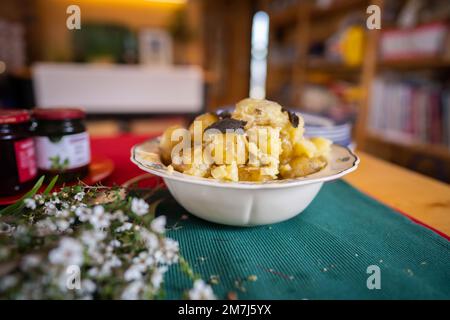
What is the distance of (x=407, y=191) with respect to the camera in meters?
0.72

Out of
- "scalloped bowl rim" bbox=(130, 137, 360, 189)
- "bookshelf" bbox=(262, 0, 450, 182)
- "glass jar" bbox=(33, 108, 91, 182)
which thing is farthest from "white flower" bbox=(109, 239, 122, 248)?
"bookshelf" bbox=(262, 0, 450, 182)

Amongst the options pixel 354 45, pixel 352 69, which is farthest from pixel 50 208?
pixel 352 69

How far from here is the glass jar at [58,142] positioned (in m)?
0.62

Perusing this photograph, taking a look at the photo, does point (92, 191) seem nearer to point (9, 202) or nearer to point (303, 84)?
point (9, 202)

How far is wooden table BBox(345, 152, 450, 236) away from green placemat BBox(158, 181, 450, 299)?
63mm

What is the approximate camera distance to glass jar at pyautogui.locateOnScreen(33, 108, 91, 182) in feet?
2.02

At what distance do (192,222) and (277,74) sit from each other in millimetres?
2985

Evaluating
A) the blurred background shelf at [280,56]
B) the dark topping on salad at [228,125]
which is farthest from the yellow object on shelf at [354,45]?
the dark topping on salad at [228,125]

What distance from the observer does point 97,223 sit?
0.34 meters

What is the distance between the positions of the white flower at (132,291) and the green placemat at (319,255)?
64mm

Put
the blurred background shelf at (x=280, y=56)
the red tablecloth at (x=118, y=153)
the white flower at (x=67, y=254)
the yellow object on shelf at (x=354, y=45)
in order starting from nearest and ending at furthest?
the white flower at (x=67, y=254)
the red tablecloth at (x=118, y=153)
the blurred background shelf at (x=280, y=56)
the yellow object on shelf at (x=354, y=45)

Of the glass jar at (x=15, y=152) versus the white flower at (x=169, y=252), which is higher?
the glass jar at (x=15, y=152)

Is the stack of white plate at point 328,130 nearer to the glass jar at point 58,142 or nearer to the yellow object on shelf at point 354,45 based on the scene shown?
the glass jar at point 58,142

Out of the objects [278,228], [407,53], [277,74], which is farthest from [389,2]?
[278,228]
